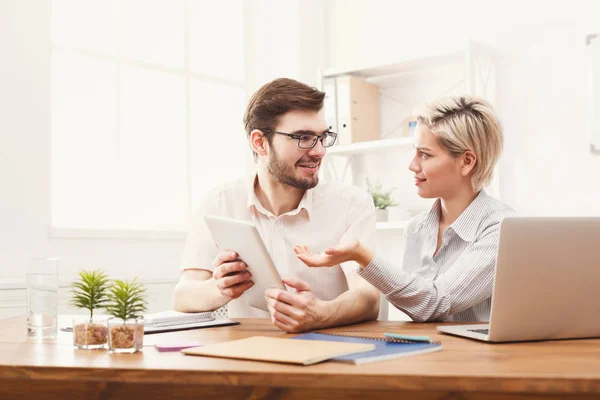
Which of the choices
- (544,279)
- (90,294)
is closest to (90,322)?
(90,294)

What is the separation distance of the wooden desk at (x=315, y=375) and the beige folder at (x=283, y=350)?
0.08 ft

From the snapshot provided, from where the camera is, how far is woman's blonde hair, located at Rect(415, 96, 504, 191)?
202cm

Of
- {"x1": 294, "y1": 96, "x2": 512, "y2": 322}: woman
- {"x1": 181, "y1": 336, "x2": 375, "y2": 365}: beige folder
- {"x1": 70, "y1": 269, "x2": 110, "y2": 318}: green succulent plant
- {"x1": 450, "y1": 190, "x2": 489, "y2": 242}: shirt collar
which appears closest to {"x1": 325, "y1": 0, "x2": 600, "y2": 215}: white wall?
{"x1": 294, "y1": 96, "x2": 512, "y2": 322}: woman

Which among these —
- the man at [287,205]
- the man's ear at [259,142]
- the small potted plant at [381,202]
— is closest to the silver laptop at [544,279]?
the man at [287,205]

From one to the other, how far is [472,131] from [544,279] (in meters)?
0.80

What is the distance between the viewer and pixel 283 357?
1091 mm

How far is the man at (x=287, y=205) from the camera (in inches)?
81.7

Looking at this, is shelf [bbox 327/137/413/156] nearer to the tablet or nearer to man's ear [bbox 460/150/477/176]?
man's ear [bbox 460/150/477/176]

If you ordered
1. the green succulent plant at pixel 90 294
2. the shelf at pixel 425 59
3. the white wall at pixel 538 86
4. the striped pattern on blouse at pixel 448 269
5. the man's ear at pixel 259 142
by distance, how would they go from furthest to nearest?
the shelf at pixel 425 59, the white wall at pixel 538 86, the man's ear at pixel 259 142, the striped pattern on blouse at pixel 448 269, the green succulent plant at pixel 90 294

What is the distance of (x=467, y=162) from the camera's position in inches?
80.1

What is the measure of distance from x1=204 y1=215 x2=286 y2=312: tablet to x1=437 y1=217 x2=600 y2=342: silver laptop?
0.47 metres

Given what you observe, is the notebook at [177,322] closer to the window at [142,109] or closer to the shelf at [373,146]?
the window at [142,109]

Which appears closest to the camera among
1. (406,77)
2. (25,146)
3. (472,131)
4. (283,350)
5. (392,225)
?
(283,350)

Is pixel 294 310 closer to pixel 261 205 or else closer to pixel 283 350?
pixel 283 350
